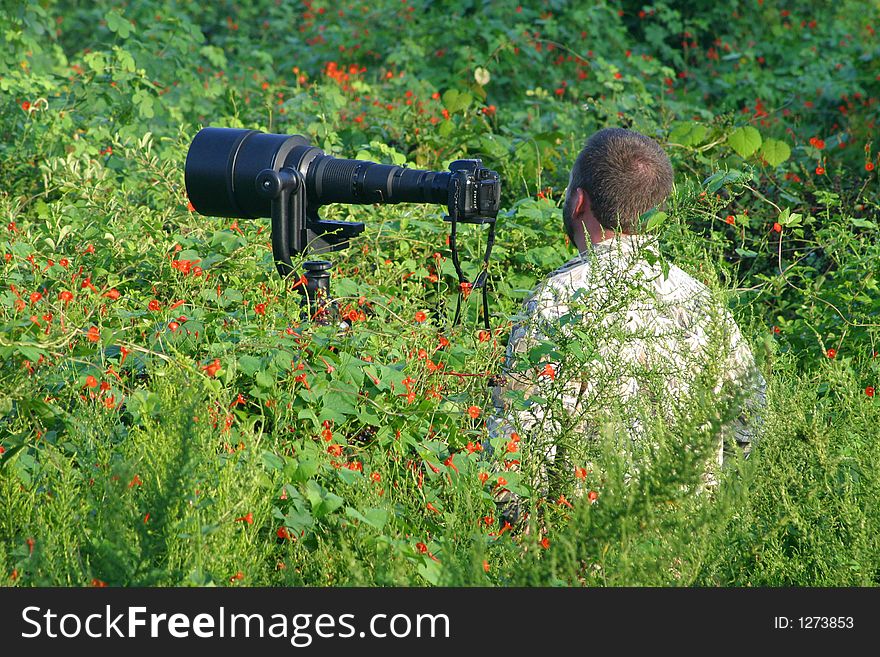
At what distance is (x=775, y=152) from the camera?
4695 millimetres

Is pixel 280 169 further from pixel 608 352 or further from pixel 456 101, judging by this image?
pixel 456 101

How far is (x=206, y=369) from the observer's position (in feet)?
7.89

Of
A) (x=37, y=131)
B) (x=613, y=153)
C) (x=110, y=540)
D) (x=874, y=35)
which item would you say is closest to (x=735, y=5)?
(x=874, y=35)

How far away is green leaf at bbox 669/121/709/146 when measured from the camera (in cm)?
483

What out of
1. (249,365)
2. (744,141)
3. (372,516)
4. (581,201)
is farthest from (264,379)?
(744,141)

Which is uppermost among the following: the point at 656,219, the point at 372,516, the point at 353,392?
the point at 656,219

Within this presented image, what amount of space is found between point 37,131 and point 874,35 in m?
6.37

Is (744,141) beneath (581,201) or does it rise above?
above

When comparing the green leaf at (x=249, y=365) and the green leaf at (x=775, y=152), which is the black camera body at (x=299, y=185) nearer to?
the green leaf at (x=249, y=365)

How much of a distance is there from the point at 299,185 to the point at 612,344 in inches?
37.7

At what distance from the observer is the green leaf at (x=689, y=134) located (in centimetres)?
483
